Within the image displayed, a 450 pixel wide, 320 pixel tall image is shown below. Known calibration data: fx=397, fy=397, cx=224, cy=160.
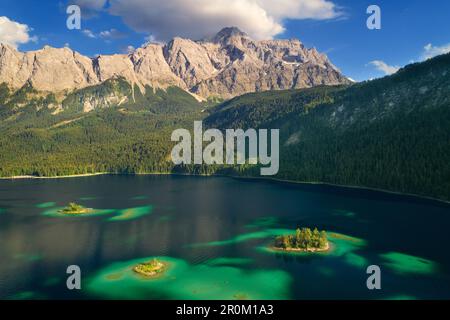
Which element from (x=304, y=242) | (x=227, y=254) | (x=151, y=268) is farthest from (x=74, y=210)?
(x=304, y=242)

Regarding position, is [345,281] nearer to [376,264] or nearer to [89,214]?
[376,264]

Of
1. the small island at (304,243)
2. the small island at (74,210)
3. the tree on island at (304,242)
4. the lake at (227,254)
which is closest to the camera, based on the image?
the lake at (227,254)

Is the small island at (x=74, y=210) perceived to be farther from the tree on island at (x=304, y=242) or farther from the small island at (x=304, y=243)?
the tree on island at (x=304, y=242)

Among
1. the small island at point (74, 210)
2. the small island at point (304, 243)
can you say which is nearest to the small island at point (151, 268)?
the small island at point (304, 243)

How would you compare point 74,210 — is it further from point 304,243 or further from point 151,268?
point 304,243

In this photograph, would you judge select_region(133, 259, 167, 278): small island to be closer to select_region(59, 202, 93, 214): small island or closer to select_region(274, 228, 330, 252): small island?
select_region(274, 228, 330, 252): small island

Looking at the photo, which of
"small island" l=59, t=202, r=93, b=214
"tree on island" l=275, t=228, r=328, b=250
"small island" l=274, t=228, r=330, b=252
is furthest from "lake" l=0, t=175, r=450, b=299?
"small island" l=59, t=202, r=93, b=214
